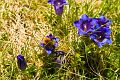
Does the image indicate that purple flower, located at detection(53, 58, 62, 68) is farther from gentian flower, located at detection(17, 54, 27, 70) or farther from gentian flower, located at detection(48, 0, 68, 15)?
gentian flower, located at detection(48, 0, 68, 15)

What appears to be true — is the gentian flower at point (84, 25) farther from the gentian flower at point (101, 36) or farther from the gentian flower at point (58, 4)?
the gentian flower at point (58, 4)

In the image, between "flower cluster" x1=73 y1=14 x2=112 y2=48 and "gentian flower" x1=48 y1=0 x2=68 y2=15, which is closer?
"flower cluster" x1=73 y1=14 x2=112 y2=48

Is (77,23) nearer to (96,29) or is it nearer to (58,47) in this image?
(96,29)

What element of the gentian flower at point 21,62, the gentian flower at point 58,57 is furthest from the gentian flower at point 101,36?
the gentian flower at point 21,62

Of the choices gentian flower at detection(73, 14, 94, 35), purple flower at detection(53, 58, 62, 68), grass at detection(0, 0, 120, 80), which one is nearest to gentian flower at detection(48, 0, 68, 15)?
grass at detection(0, 0, 120, 80)

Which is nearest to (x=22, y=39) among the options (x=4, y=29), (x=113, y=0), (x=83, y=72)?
(x=4, y=29)

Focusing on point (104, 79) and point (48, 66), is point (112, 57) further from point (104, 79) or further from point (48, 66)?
point (48, 66)
